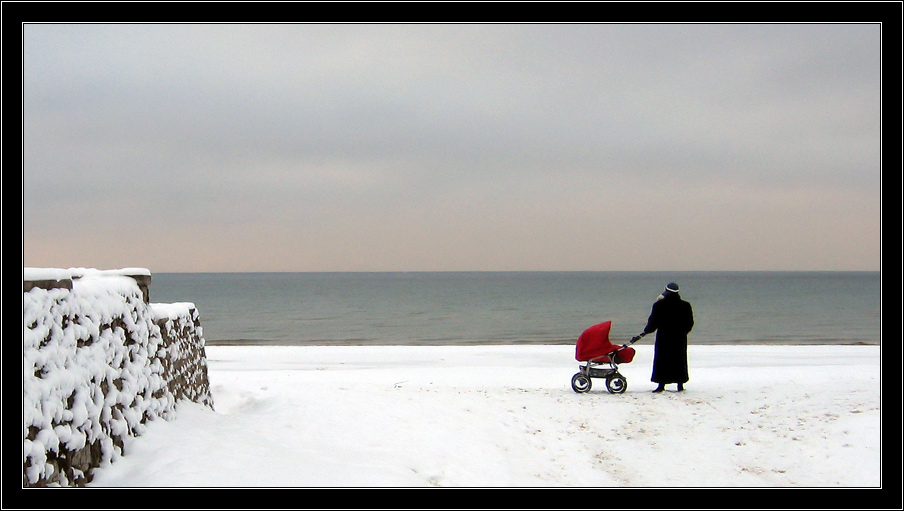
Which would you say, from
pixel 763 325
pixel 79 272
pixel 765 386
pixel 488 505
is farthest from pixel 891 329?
pixel 763 325

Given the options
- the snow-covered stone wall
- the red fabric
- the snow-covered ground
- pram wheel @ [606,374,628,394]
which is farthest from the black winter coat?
the snow-covered stone wall

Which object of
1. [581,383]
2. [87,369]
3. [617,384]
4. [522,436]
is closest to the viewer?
[87,369]

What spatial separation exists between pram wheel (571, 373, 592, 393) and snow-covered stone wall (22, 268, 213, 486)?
5.81m

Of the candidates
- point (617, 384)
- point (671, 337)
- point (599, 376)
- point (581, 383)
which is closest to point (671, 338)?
point (671, 337)

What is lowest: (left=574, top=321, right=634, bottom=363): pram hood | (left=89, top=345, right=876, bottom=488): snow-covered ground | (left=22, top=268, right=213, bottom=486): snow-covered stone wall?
(left=89, top=345, right=876, bottom=488): snow-covered ground

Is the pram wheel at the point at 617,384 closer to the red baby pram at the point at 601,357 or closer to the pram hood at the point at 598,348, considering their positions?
the red baby pram at the point at 601,357

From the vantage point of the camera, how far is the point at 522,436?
23.2ft

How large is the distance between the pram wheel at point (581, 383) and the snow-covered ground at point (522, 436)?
0.14 m

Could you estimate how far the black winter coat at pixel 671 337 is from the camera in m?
9.72

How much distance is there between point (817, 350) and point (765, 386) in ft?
31.9

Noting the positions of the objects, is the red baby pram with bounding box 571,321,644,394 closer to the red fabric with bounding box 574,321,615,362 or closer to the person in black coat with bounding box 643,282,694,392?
the red fabric with bounding box 574,321,615,362

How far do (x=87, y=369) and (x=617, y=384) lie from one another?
24.2 ft

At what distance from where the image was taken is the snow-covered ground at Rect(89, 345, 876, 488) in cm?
480

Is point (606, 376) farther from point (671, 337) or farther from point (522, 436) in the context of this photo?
point (522, 436)
